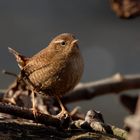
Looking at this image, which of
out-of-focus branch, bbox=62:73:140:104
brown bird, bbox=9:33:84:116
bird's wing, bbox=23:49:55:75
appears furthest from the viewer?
out-of-focus branch, bbox=62:73:140:104

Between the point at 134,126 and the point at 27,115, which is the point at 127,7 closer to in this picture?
the point at 27,115

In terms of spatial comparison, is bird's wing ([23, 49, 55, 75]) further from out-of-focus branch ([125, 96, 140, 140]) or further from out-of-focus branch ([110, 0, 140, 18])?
out-of-focus branch ([125, 96, 140, 140])

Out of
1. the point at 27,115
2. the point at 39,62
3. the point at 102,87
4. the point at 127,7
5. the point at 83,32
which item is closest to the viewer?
the point at 127,7

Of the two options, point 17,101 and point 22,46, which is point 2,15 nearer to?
point 22,46

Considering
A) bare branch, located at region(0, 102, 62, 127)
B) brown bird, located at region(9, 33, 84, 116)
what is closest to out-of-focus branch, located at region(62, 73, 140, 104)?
brown bird, located at region(9, 33, 84, 116)

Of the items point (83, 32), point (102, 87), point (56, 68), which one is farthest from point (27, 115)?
point (83, 32)
